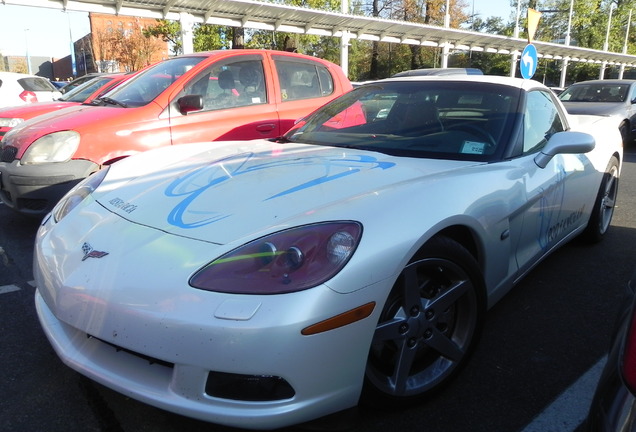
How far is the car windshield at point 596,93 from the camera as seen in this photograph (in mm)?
10633

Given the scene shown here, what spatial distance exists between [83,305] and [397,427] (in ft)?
4.17

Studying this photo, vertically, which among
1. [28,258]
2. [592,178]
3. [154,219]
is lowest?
[28,258]

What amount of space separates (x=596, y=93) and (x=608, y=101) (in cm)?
41

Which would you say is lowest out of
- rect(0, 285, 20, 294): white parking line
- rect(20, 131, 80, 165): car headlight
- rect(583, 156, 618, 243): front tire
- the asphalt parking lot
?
rect(0, 285, 20, 294): white parking line

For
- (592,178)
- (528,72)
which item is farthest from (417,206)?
(528,72)

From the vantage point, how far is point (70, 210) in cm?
238

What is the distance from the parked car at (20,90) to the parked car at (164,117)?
6142mm

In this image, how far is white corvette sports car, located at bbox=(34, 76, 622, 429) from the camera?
A: 159 cm

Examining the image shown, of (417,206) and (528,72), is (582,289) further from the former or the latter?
(528,72)

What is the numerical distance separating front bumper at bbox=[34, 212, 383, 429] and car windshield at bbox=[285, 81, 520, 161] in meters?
1.31

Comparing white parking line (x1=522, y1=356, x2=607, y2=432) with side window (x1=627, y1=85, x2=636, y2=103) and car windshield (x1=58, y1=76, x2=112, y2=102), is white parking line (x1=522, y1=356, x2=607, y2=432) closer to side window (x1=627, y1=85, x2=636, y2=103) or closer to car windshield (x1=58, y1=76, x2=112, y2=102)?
car windshield (x1=58, y1=76, x2=112, y2=102)

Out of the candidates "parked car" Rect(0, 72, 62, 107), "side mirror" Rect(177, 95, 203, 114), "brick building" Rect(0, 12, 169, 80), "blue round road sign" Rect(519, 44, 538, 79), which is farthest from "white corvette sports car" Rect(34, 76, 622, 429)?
"brick building" Rect(0, 12, 169, 80)

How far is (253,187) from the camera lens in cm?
220

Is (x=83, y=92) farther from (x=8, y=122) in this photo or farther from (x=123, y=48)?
(x=123, y=48)
